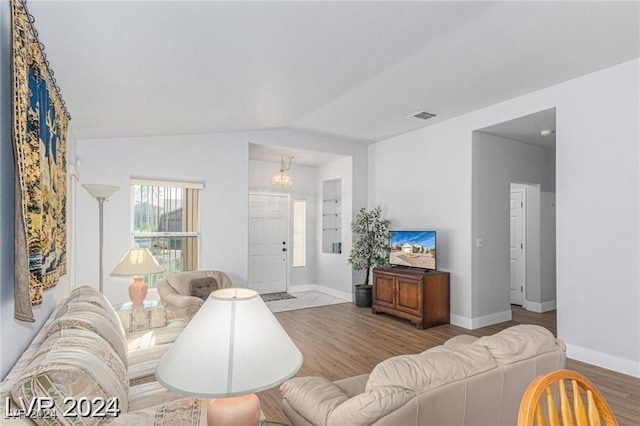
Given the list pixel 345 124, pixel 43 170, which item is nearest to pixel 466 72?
pixel 345 124

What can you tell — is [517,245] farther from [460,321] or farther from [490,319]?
[460,321]

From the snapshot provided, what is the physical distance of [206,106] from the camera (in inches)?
142

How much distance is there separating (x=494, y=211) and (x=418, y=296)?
65.3 inches

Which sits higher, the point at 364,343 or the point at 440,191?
the point at 440,191

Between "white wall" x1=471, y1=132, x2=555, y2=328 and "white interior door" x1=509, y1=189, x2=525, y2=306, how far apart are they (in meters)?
0.61

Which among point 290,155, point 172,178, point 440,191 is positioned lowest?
point 440,191

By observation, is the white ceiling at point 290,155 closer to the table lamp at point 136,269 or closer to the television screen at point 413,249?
the television screen at point 413,249

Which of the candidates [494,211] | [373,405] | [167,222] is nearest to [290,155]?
[167,222]

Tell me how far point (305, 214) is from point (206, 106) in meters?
4.12

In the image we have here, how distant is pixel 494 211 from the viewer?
4.91 meters

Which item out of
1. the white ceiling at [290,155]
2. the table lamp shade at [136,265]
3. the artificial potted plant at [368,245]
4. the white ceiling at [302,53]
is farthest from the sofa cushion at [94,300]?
the artificial potted plant at [368,245]

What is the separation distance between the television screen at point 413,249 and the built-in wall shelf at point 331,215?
5.57ft

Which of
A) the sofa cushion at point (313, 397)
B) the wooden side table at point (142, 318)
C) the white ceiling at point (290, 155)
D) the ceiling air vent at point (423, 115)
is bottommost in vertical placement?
the wooden side table at point (142, 318)

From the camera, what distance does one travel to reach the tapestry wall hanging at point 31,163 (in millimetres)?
1356
